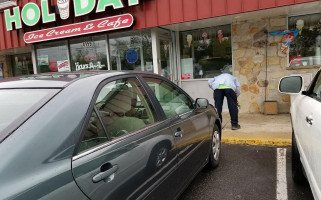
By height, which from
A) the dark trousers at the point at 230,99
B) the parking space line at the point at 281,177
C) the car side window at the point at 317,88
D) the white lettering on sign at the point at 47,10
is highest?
the white lettering on sign at the point at 47,10

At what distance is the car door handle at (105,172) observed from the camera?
160 centimetres

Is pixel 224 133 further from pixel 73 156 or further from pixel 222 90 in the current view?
pixel 73 156

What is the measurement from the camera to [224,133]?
5.79 m

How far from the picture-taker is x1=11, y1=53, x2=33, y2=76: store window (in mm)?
10789

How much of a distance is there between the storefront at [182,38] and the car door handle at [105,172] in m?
5.19

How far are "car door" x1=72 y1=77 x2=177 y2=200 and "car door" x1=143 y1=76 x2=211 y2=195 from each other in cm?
20

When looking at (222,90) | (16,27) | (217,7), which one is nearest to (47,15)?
(16,27)

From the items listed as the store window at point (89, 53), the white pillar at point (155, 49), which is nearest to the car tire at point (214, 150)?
the white pillar at point (155, 49)

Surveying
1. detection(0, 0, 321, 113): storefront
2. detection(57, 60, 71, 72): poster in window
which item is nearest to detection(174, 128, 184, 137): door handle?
detection(0, 0, 321, 113): storefront

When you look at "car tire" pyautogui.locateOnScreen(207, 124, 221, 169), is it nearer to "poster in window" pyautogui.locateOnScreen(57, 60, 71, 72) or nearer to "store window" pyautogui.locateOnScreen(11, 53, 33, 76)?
"poster in window" pyautogui.locateOnScreen(57, 60, 71, 72)

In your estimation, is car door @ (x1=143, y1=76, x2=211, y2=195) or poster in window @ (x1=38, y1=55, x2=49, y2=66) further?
poster in window @ (x1=38, y1=55, x2=49, y2=66)

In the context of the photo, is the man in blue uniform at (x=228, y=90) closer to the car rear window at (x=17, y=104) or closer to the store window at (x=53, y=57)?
the car rear window at (x=17, y=104)

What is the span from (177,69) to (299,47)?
3406 mm

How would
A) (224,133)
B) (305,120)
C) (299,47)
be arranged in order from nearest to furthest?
1. (305,120)
2. (224,133)
3. (299,47)
